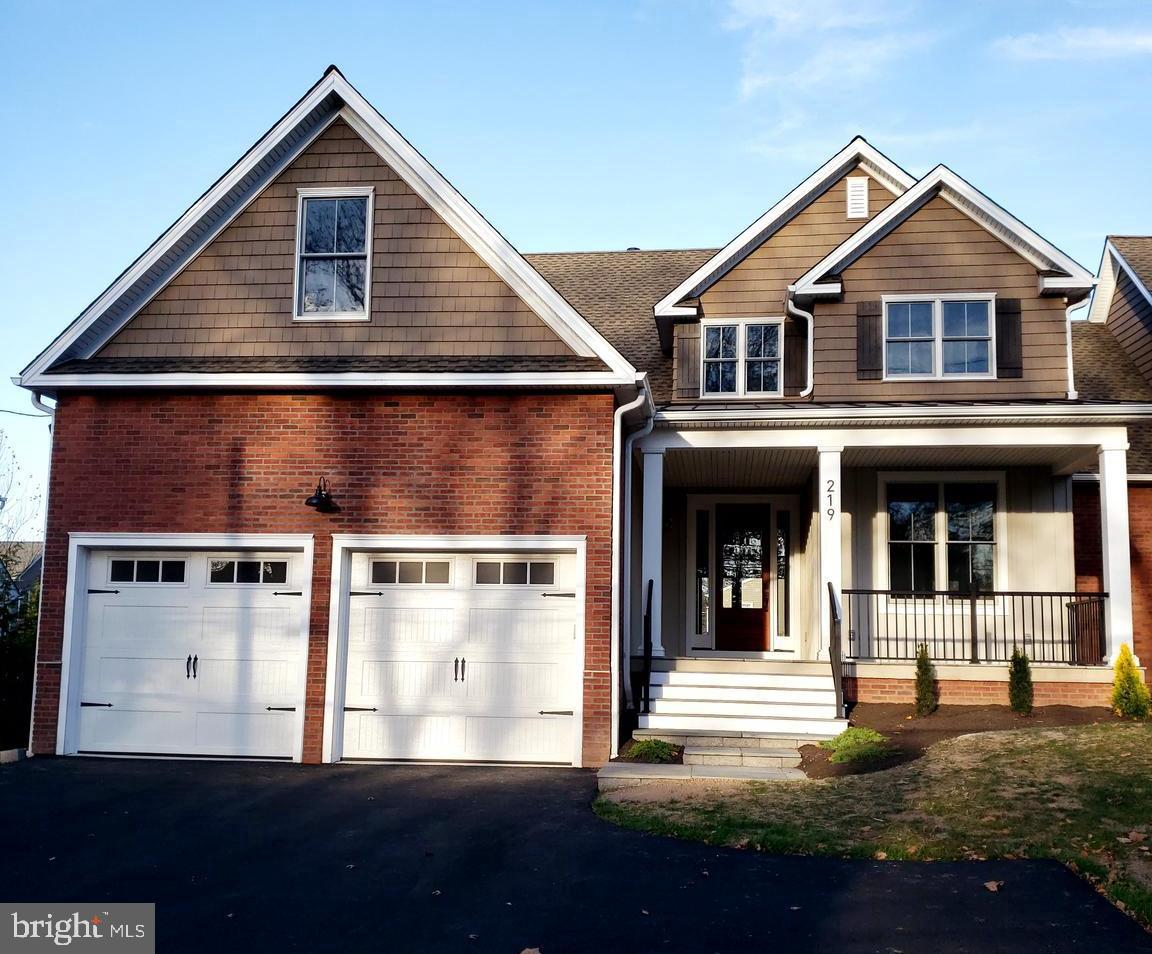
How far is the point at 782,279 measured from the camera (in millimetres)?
14773

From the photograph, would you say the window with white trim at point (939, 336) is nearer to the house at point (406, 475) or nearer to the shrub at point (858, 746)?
the house at point (406, 475)

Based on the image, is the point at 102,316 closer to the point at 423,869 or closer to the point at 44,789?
the point at 44,789

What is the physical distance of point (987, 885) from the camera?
6285mm

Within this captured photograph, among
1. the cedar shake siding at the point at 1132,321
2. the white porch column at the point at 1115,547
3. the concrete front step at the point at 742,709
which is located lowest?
the concrete front step at the point at 742,709

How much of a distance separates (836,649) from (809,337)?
14.6ft

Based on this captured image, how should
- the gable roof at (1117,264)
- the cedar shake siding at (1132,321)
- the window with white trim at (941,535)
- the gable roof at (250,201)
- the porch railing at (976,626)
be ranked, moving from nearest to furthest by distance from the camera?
the gable roof at (250,201) < the porch railing at (976,626) < the window with white trim at (941,535) < the cedar shake siding at (1132,321) < the gable roof at (1117,264)

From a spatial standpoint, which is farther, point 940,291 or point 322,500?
point 940,291

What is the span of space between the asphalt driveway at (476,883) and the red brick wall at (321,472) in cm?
259

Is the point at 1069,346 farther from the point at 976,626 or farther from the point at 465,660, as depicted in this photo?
the point at 465,660

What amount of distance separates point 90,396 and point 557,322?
526cm


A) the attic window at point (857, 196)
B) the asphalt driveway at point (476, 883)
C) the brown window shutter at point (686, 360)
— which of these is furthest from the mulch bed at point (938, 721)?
the attic window at point (857, 196)

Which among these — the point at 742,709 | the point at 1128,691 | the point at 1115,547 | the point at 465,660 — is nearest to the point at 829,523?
the point at 742,709

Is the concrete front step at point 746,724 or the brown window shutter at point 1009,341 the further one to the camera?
the brown window shutter at point 1009,341

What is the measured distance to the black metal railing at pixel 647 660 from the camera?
11.6 meters
